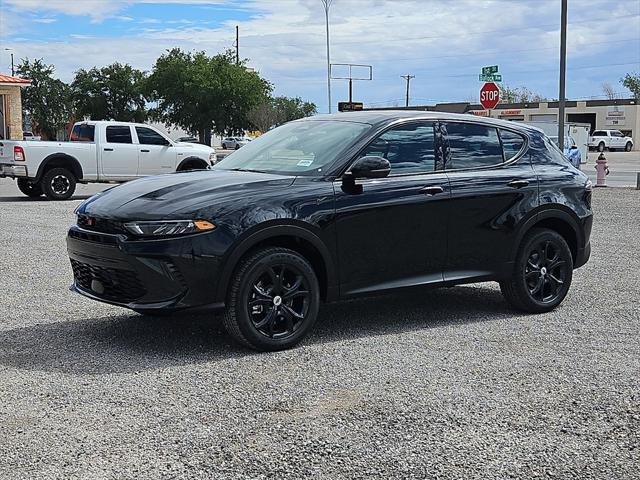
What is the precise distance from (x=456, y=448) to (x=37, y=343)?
3.38 m

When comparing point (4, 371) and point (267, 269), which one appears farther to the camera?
point (267, 269)

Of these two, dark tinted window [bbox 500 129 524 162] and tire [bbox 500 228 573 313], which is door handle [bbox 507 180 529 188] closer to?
dark tinted window [bbox 500 129 524 162]

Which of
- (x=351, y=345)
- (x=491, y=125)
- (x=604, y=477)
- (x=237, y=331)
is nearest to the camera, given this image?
(x=604, y=477)

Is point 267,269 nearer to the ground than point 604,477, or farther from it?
farther from it

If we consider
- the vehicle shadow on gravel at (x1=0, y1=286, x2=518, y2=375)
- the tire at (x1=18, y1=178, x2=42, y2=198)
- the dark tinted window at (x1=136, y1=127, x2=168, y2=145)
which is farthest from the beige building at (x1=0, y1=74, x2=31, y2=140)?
the vehicle shadow on gravel at (x1=0, y1=286, x2=518, y2=375)

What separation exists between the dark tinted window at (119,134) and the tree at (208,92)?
37.8m

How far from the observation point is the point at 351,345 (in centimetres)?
631

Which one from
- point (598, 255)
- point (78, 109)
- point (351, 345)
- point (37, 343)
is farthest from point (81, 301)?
point (78, 109)

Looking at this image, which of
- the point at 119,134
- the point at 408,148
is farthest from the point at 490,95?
the point at 408,148

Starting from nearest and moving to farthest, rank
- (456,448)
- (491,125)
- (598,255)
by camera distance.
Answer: (456,448) < (491,125) < (598,255)

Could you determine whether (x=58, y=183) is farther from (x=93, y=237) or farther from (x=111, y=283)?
(x=111, y=283)

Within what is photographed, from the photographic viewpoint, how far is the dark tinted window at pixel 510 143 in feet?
24.5

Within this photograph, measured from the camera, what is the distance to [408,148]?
6.87 metres

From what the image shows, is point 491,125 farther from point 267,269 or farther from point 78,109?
point 78,109
